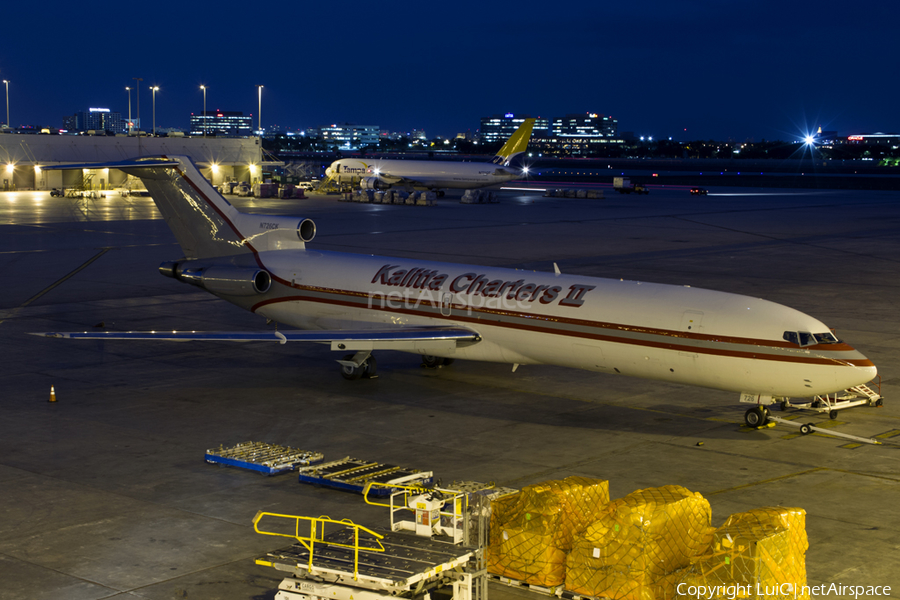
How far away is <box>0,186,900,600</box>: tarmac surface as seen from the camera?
12.9 metres

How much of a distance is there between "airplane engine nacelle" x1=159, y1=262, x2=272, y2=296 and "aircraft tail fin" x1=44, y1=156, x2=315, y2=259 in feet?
2.90

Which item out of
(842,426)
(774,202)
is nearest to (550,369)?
(842,426)

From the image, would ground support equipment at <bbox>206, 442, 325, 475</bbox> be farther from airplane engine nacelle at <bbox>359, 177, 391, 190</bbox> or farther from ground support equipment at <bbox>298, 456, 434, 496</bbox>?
airplane engine nacelle at <bbox>359, 177, 391, 190</bbox>

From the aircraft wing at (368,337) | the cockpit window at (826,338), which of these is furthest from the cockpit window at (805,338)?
the aircraft wing at (368,337)

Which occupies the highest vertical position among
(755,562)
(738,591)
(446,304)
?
(446,304)

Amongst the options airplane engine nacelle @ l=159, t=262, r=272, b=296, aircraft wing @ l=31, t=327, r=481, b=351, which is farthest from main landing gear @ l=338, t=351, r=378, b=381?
airplane engine nacelle @ l=159, t=262, r=272, b=296

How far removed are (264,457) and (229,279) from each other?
→ 31.1 feet

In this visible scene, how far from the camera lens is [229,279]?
83.2ft

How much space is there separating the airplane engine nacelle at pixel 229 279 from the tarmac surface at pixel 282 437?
1.96 metres

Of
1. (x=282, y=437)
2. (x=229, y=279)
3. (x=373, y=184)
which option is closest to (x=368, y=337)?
(x=282, y=437)

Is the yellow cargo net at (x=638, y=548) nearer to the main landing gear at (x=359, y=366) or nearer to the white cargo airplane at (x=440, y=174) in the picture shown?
the main landing gear at (x=359, y=366)

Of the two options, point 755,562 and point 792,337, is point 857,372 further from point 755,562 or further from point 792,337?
point 755,562

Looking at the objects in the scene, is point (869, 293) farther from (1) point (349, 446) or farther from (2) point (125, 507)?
(2) point (125, 507)

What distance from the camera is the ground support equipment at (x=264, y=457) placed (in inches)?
648
